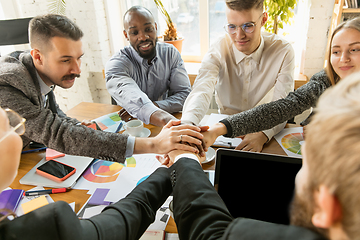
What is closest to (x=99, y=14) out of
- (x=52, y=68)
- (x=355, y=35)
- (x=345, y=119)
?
(x=52, y=68)

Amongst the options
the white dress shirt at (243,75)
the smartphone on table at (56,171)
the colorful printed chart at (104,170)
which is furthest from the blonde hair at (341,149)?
the white dress shirt at (243,75)

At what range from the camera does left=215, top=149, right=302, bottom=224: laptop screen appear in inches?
28.4

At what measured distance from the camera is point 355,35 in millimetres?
1191

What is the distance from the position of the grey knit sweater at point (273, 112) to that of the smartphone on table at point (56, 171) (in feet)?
2.52

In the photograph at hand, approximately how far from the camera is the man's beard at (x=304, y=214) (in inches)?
14.5

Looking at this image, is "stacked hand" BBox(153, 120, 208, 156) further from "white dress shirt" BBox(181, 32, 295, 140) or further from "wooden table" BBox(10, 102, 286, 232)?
"white dress shirt" BBox(181, 32, 295, 140)

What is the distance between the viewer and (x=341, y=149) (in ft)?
0.94

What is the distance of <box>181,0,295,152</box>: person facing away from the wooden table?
114mm

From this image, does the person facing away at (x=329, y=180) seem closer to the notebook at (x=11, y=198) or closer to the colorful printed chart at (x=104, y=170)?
the colorful printed chart at (x=104, y=170)

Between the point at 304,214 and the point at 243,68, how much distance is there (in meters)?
1.43

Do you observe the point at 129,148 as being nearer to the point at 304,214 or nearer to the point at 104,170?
the point at 104,170

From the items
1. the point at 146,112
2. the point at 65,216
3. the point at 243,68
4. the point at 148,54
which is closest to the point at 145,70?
the point at 148,54

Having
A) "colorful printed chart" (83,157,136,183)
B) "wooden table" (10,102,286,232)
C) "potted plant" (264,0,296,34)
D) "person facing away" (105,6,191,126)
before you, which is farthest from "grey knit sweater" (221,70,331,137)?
"potted plant" (264,0,296,34)

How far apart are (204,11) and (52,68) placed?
211cm
